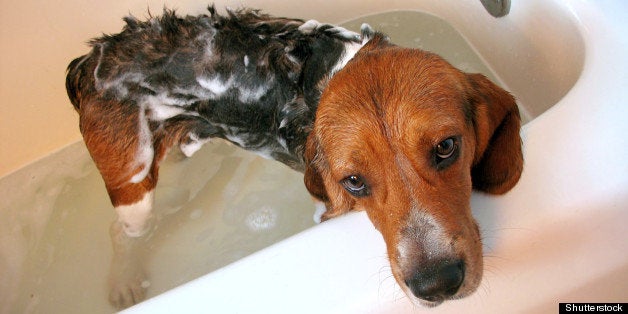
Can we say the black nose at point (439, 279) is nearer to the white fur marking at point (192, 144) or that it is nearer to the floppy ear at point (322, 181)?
the floppy ear at point (322, 181)

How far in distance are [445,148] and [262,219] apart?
1.53m

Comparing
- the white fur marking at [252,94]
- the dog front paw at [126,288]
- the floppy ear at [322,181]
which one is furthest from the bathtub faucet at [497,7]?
the dog front paw at [126,288]

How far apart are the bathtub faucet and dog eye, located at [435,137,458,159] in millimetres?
1286

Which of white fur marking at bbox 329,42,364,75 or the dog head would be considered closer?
the dog head

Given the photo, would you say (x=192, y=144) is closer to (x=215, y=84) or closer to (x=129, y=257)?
(x=215, y=84)

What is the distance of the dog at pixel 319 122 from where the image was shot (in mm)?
1519

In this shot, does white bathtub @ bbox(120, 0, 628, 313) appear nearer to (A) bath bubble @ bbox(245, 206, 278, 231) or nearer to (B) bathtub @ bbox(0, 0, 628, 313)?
(B) bathtub @ bbox(0, 0, 628, 313)

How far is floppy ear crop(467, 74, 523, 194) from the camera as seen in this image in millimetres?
1666

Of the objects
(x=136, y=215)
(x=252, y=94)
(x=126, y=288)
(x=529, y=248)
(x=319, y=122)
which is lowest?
(x=126, y=288)

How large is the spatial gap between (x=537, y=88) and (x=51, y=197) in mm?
2653

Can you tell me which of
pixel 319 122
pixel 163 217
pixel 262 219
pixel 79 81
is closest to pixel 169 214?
pixel 163 217

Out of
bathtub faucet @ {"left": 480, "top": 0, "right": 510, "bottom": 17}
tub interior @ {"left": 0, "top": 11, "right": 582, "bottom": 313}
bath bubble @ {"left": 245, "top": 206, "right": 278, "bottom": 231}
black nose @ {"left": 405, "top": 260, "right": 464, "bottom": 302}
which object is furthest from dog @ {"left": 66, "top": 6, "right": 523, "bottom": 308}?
bathtub faucet @ {"left": 480, "top": 0, "right": 510, "bottom": 17}

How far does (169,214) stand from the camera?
119 inches

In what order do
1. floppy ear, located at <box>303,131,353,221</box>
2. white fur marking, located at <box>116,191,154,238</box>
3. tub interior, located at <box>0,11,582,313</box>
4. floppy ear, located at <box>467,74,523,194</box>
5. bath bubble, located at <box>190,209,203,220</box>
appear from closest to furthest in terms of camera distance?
floppy ear, located at <box>467,74,523,194</box> < floppy ear, located at <box>303,131,353,221</box> < white fur marking, located at <box>116,191,154,238</box> < tub interior, located at <box>0,11,582,313</box> < bath bubble, located at <box>190,209,203,220</box>
